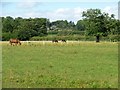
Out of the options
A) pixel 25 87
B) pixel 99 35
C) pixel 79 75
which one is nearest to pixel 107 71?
pixel 79 75

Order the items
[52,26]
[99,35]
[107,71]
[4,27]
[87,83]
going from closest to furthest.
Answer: [87,83]
[107,71]
[99,35]
[4,27]
[52,26]

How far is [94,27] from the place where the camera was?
99.0m

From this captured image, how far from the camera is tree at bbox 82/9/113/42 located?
99125 millimetres

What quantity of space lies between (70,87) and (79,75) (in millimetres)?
3815

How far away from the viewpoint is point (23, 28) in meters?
102

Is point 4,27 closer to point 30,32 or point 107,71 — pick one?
point 30,32

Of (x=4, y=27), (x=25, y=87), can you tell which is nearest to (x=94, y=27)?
(x=4, y=27)

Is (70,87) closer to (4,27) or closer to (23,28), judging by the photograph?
(23,28)

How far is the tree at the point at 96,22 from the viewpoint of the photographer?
325 ft

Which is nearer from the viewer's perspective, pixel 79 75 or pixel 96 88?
pixel 96 88

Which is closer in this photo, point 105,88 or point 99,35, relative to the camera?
point 105,88

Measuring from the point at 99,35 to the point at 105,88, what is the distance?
8609 cm

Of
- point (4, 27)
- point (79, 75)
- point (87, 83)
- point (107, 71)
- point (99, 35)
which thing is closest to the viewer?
point (87, 83)

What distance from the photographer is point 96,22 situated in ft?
332
